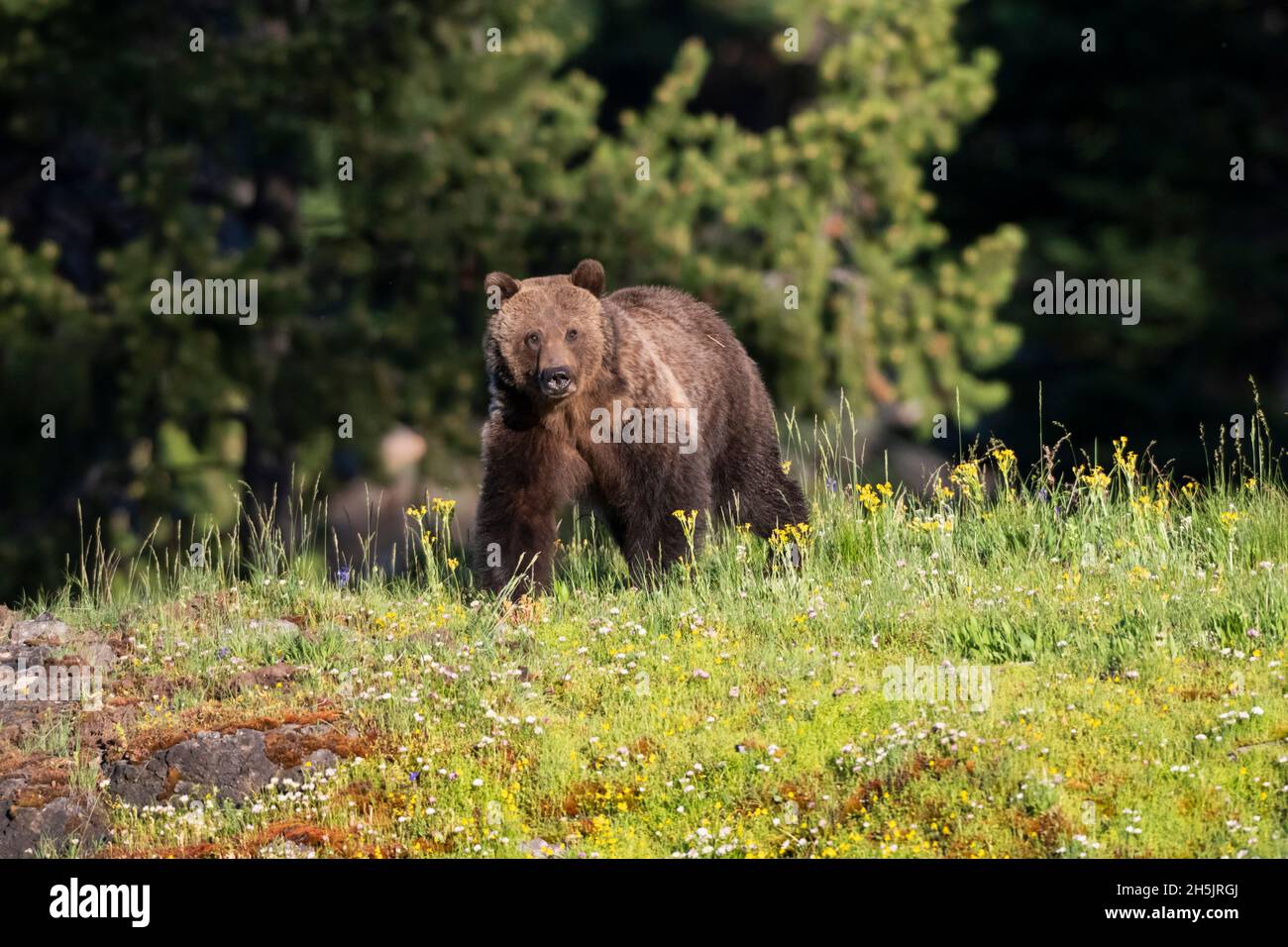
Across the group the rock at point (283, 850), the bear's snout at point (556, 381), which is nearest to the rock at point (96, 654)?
the rock at point (283, 850)

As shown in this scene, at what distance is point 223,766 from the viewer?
19.5 feet

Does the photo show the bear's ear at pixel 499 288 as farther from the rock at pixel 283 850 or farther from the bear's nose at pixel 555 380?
the rock at pixel 283 850

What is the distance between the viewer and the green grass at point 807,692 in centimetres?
531

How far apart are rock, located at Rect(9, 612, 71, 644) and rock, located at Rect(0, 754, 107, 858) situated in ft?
4.46

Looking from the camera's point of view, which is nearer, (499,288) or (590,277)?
(499,288)

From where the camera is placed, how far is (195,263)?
44.4 feet

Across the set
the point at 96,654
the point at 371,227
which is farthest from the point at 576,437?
the point at 371,227

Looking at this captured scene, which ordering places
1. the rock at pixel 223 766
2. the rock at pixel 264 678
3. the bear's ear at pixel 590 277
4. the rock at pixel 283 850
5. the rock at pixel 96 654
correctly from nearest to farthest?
the rock at pixel 283 850 → the rock at pixel 223 766 → the rock at pixel 264 678 → the rock at pixel 96 654 → the bear's ear at pixel 590 277

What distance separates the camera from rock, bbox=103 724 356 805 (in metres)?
5.91

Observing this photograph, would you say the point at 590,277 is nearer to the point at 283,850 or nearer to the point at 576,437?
the point at 576,437

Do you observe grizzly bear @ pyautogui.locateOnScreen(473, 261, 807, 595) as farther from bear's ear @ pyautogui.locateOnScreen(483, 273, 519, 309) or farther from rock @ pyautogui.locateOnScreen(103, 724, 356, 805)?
rock @ pyautogui.locateOnScreen(103, 724, 356, 805)

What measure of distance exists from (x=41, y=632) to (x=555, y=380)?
2.54 meters

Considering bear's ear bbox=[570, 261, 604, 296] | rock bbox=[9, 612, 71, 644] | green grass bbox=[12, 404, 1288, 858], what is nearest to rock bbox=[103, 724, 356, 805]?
green grass bbox=[12, 404, 1288, 858]

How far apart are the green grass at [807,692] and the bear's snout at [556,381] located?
92 centimetres
